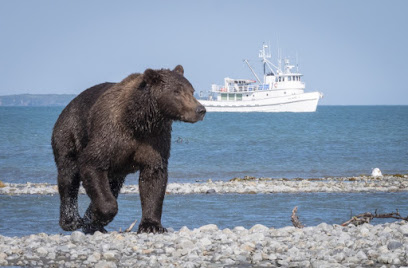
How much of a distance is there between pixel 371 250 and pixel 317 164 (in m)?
23.0

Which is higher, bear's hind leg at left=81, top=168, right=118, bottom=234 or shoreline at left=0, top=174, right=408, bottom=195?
bear's hind leg at left=81, top=168, right=118, bottom=234

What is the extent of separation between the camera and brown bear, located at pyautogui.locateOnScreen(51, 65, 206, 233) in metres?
8.32

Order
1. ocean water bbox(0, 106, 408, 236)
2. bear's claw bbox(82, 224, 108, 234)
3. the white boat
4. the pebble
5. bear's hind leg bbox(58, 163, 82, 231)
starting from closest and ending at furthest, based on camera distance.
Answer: the pebble < bear's claw bbox(82, 224, 108, 234) < bear's hind leg bbox(58, 163, 82, 231) < ocean water bbox(0, 106, 408, 236) < the white boat

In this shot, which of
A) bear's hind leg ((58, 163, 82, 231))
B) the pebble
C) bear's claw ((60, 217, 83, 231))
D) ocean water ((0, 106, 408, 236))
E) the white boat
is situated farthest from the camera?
the white boat

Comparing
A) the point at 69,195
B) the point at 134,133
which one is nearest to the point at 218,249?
the point at 134,133

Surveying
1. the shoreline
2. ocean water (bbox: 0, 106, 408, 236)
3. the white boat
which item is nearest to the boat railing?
the white boat

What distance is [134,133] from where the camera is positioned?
8.44 metres

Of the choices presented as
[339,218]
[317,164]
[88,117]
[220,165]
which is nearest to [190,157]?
[220,165]

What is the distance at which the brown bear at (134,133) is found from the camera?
8.32m

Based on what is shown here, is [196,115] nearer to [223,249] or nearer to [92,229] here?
[223,249]

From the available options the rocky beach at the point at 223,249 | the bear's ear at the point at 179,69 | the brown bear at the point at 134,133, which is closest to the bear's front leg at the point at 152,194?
the brown bear at the point at 134,133

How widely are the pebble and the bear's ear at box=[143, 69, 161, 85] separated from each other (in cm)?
166

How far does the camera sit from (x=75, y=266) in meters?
7.23

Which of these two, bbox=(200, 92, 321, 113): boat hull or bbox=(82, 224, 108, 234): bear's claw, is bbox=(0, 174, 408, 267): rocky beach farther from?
bbox=(200, 92, 321, 113): boat hull
